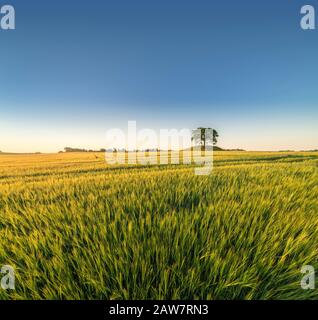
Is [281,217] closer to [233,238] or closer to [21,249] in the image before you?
[233,238]

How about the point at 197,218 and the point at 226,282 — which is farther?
the point at 197,218

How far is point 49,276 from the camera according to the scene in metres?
1.56

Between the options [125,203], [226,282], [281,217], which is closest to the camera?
[226,282]

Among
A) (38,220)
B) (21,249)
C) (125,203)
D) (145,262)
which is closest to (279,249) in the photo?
(145,262)

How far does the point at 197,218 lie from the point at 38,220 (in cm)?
175

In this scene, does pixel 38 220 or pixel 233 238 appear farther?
pixel 38 220

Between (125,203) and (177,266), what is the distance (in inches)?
47.1

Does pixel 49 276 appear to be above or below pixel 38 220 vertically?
below
